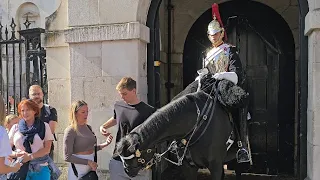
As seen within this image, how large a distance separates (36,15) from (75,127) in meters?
15.9

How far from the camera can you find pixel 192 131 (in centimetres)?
345

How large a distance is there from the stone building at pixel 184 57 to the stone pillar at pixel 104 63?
14 mm

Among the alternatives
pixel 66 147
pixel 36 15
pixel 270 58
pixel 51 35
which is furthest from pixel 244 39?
pixel 36 15

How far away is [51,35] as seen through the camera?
222 inches

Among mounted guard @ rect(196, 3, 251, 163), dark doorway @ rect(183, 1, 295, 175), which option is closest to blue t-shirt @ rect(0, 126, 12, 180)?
mounted guard @ rect(196, 3, 251, 163)

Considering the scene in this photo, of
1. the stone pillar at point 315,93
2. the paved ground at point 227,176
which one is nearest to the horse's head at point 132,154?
the stone pillar at point 315,93

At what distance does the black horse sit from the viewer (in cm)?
296

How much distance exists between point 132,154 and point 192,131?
79cm

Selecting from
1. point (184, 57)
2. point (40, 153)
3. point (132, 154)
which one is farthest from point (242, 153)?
point (184, 57)

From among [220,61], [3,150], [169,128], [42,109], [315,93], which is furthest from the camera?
[42,109]

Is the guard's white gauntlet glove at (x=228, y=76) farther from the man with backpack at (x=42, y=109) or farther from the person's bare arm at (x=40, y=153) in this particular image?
the man with backpack at (x=42, y=109)

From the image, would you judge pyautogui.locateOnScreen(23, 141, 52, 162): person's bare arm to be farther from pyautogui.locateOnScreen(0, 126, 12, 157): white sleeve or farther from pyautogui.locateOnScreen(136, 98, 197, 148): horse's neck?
pyautogui.locateOnScreen(136, 98, 197, 148): horse's neck

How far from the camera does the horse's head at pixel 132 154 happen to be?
113 inches

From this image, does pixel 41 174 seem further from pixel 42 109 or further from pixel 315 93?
pixel 315 93
